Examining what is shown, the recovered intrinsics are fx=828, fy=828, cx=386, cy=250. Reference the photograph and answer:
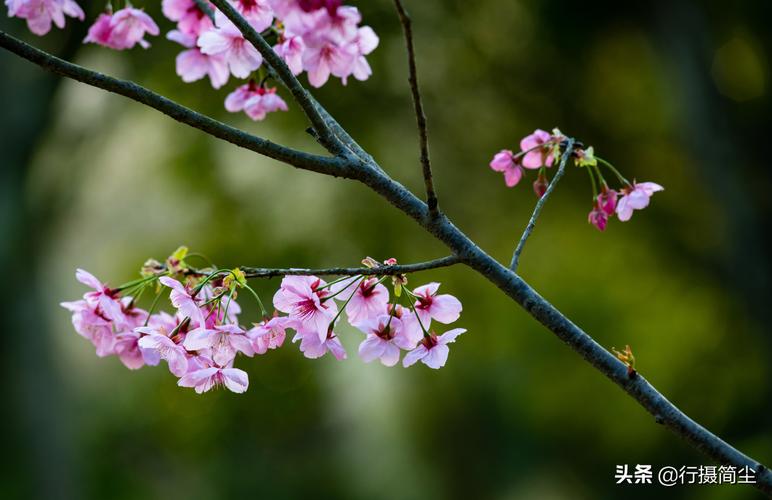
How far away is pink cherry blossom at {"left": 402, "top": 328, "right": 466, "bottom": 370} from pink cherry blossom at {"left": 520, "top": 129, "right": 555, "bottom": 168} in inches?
13.4

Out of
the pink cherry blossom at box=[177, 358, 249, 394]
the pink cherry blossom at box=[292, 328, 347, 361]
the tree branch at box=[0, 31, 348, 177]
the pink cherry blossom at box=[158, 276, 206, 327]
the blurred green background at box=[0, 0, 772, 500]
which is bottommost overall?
the pink cherry blossom at box=[177, 358, 249, 394]

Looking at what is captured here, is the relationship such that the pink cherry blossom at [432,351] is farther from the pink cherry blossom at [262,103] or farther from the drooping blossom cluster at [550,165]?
the pink cherry blossom at [262,103]

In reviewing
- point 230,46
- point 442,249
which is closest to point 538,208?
point 230,46

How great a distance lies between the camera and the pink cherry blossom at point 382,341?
0.95 metres

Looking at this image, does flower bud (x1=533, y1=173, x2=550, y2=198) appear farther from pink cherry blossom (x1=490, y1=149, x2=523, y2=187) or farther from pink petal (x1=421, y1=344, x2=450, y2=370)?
pink petal (x1=421, y1=344, x2=450, y2=370)

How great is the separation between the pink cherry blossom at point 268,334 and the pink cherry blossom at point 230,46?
0.38 meters

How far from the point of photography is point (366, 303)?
0.96 m

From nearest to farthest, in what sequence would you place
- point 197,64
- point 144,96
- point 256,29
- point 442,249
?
point 144,96
point 256,29
point 197,64
point 442,249

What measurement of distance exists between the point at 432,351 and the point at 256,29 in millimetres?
481

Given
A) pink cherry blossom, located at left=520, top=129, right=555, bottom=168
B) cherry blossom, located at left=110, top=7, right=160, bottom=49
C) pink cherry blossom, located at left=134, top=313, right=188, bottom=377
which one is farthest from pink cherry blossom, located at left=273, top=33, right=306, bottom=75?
pink cherry blossom, located at left=134, top=313, right=188, bottom=377

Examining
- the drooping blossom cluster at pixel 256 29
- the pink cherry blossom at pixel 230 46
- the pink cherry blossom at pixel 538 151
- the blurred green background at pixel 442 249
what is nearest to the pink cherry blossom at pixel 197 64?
the drooping blossom cluster at pixel 256 29

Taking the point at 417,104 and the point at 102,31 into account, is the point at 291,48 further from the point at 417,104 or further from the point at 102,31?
the point at 417,104

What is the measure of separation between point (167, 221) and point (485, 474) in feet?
10.2

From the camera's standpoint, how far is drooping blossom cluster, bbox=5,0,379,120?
1.04m
